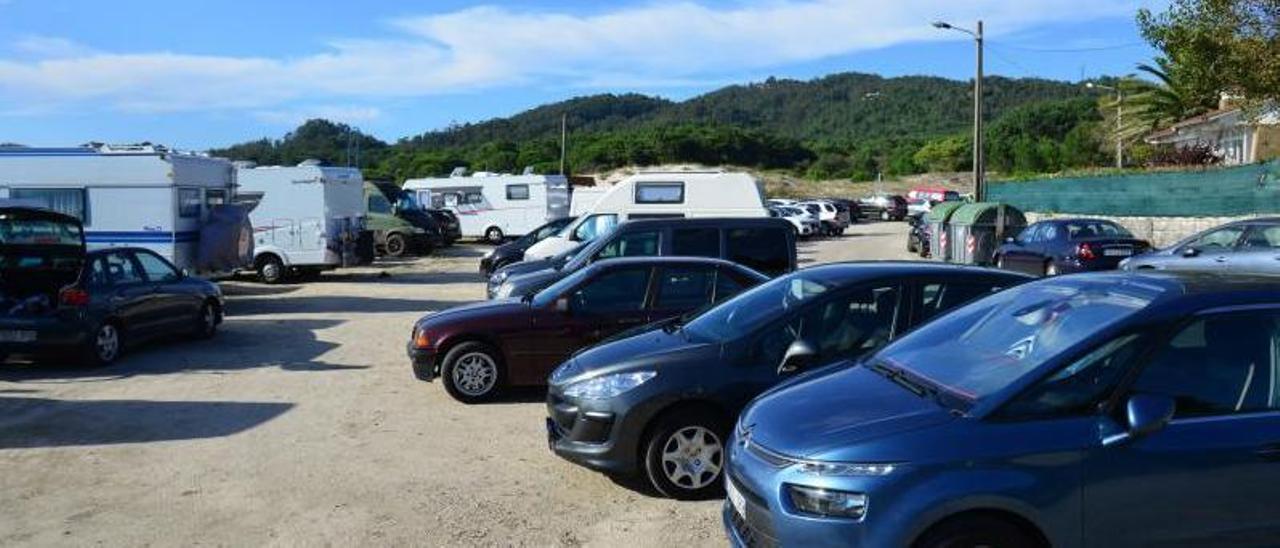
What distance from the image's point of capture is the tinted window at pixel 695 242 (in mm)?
13383

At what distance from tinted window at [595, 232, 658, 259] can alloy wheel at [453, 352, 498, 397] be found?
405cm

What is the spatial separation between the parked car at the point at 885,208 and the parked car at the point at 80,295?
177ft

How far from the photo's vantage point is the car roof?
6.97 meters

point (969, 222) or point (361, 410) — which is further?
point (969, 222)

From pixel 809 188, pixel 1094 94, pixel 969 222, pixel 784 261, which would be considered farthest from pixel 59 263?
pixel 1094 94

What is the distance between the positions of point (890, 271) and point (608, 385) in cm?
196

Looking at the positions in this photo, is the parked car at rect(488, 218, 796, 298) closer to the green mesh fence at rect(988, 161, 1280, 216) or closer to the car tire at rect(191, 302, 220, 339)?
the car tire at rect(191, 302, 220, 339)

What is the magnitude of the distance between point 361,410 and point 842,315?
4950 millimetres

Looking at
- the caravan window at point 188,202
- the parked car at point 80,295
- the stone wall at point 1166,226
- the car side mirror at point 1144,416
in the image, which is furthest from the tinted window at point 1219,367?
the stone wall at point 1166,226

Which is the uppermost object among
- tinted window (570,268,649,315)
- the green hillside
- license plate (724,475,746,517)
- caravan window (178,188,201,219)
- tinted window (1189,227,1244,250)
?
the green hillside

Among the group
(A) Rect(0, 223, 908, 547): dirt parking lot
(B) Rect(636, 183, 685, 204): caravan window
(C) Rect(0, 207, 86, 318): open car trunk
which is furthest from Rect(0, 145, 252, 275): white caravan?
(B) Rect(636, 183, 685, 204): caravan window

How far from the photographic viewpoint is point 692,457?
661 centimetres

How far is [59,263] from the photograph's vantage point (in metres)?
13.7

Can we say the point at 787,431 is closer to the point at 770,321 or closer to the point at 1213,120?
the point at 770,321
